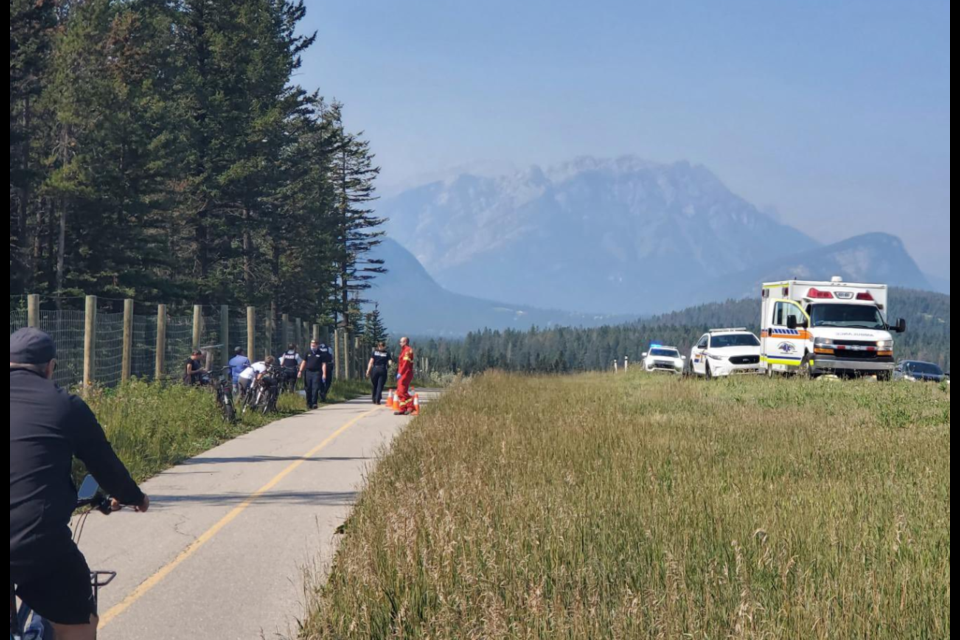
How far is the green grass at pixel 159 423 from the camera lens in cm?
1614

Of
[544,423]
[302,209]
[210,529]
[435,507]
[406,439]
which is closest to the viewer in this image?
[435,507]

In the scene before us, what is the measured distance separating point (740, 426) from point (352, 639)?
39.2 ft

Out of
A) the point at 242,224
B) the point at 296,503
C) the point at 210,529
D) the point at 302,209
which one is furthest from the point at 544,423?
the point at 302,209

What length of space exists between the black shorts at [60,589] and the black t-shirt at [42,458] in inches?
2.3

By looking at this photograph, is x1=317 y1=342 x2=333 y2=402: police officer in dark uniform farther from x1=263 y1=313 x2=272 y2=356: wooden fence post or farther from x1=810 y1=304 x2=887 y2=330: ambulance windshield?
x1=810 y1=304 x2=887 y2=330: ambulance windshield

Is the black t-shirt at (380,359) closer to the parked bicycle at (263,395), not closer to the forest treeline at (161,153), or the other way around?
the parked bicycle at (263,395)

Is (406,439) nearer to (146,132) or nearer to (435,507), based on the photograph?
(435,507)

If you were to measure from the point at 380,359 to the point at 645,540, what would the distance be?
80.6 ft

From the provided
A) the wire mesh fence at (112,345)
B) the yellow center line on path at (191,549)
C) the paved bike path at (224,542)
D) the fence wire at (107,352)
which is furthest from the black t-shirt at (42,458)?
the fence wire at (107,352)

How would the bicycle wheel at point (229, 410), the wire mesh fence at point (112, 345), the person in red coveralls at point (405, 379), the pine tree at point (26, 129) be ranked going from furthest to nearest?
the pine tree at point (26, 129) < the person in red coveralls at point (405, 379) < the bicycle wheel at point (229, 410) < the wire mesh fence at point (112, 345)

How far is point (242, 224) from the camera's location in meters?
55.8

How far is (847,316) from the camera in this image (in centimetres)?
3497

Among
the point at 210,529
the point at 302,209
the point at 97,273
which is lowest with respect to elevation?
the point at 210,529

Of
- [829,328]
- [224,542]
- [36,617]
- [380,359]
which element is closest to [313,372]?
[380,359]
